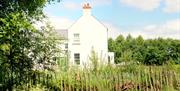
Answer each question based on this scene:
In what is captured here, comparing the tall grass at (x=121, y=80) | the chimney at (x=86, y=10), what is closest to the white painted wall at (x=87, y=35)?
the chimney at (x=86, y=10)

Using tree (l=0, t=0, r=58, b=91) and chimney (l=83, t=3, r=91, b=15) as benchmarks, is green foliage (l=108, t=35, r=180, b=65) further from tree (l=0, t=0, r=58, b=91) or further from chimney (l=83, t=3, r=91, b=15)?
tree (l=0, t=0, r=58, b=91)

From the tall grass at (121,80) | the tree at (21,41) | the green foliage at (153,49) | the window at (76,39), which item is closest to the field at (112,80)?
the tall grass at (121,80)

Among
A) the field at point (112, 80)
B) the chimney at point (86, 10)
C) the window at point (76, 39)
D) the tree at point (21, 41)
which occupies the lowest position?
the field at point (112, 80)

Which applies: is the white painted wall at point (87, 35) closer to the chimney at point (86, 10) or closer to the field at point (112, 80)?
the chimney at point (86, 10)

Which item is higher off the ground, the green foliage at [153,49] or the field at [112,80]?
the green foliage at [153,49]

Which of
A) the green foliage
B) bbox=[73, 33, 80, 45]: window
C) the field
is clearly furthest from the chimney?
the field

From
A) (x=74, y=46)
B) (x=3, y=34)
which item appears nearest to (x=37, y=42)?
(x=3, y=34)

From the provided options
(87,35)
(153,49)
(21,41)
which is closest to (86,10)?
(87,35)

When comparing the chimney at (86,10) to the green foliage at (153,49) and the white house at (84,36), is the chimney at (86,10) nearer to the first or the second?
the white house at (84,36)

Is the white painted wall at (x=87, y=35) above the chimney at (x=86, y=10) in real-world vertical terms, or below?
below

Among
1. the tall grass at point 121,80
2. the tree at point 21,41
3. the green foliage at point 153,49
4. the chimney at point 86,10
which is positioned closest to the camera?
the tall grass at point 121,80

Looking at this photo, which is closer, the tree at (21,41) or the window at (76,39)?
the tree at (21,41)

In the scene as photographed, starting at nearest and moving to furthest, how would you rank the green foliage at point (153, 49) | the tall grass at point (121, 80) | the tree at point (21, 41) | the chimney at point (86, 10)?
the tall grass at point (121, 80) → the tree at point (21, 41) → the chimney at point (86, 10) → the green foliage at point (153, 49)

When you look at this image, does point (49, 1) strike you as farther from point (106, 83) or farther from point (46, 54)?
point (106, 83)
